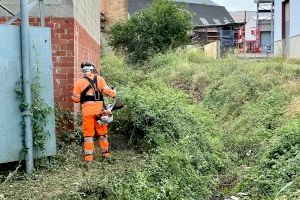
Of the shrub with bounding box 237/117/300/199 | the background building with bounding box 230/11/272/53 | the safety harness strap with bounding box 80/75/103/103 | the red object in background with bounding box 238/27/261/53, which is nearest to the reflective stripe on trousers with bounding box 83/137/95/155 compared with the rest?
the safety harness strap with bounding box 80/75/103/103

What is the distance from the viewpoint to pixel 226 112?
14930 millimetres

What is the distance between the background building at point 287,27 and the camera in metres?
24.8

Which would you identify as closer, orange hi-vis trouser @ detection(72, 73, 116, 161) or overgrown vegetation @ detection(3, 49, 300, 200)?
overgrown vegetation @ detection(3, 49, 300, 200)

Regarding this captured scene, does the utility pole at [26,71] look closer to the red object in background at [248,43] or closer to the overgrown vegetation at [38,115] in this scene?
the overgrown vegetation at [38,115]

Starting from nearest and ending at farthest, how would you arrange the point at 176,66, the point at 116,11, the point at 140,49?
the point at 176,66 < the point at 140,49 < the point at 116,11

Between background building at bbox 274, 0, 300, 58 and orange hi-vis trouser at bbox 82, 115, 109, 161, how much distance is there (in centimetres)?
1743

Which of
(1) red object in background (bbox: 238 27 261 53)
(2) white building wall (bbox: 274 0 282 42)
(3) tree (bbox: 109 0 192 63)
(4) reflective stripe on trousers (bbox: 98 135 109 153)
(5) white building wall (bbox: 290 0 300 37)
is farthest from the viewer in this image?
(1) red object in background (bbox: 238 27 261 53)

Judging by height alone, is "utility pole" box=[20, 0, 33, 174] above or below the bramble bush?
above

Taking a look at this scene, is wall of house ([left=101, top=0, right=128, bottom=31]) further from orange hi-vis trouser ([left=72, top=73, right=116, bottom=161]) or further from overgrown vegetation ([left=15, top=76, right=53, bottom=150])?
overgrown vegetation ([left=15, top=76, right=53, bottom=150])

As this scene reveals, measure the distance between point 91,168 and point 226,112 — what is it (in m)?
8.56

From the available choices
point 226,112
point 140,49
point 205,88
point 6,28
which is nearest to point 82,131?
point 6,28

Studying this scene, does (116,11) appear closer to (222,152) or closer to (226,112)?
(226,112)

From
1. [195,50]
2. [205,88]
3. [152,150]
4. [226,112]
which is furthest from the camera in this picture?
[195,50]

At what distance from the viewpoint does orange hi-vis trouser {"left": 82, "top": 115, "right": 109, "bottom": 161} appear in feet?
24.5
